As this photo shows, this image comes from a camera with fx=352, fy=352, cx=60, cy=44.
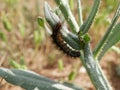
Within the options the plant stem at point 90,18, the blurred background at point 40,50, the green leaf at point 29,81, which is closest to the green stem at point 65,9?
the plant stem at point 90,18

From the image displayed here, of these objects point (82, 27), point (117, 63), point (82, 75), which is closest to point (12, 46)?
point (82, 75)

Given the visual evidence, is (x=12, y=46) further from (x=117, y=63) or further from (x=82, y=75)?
(x=117, y=63)

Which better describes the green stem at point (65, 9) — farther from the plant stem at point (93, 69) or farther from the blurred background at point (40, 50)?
the blurred background at point (40, 50)

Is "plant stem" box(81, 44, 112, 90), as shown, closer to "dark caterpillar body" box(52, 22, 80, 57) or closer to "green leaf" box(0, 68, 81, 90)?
"dark caterpillar body" box(52, 22, 80, 57)

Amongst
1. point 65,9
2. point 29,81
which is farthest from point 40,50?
point 65,9

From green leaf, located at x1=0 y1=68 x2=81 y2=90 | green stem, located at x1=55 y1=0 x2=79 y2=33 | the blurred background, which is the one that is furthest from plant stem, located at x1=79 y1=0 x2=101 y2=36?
the blurred background

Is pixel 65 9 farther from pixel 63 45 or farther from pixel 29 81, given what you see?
pixel 29 81
